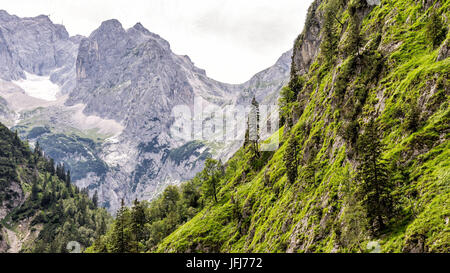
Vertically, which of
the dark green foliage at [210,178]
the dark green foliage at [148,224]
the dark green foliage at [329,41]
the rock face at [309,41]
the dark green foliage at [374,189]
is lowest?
the dark green foliage at [148,224]

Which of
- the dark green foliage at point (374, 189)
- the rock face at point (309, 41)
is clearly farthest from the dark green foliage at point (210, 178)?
the dark green foliage at point (374, 189)

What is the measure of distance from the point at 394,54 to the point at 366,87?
6.45m

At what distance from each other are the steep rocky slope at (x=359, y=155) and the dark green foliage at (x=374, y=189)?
20.5 inches

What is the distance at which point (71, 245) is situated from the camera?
173 metres

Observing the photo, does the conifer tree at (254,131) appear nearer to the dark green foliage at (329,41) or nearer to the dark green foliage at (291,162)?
the dark green foliage at (329,41)

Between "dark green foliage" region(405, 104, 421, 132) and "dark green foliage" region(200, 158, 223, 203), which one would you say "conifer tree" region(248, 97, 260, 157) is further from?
"dark green foliage" region(405, 104, 421, 132)

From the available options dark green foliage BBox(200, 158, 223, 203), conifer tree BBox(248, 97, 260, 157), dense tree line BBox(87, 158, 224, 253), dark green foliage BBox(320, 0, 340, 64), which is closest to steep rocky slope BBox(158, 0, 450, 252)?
dark green foliage BBox(320, 0, 340, 64)

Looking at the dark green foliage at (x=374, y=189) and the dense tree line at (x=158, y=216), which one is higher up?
the dark green foliage at (x=374, y=189)

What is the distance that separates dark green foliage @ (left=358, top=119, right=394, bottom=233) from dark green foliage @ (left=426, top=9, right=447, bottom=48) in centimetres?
2002

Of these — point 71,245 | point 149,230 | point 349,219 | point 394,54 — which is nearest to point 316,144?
point 394,54

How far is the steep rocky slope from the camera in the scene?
103 ft

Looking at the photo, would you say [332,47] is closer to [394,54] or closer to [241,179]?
[394,54]

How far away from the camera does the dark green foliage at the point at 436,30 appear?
43.6 m

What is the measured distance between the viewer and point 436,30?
1731 inches
